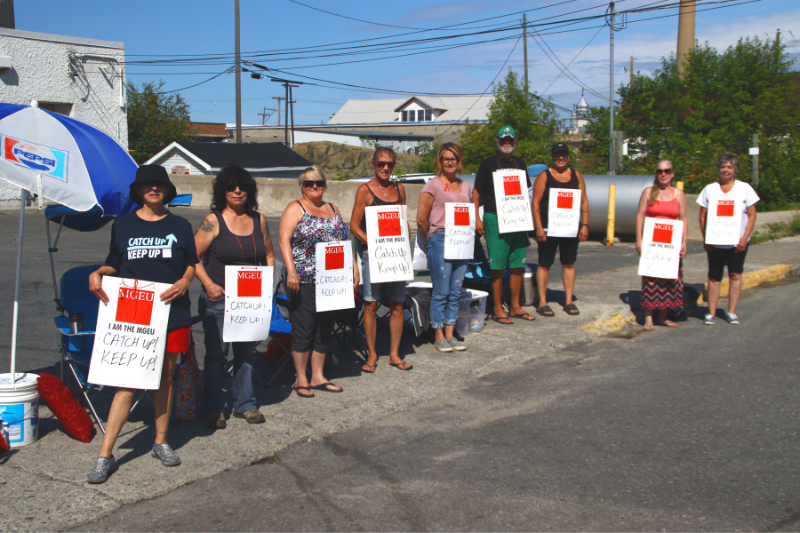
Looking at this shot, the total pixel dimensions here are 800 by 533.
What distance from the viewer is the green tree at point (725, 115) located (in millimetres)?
24562

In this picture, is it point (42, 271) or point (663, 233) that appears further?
point (42, 271)

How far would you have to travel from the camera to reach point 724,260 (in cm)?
754

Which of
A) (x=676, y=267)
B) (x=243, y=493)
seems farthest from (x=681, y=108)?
(x=243, y=493)

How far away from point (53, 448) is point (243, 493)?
1.47m

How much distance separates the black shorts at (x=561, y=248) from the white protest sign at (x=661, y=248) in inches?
30.3

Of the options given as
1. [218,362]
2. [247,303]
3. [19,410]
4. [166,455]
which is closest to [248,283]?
[247,303]

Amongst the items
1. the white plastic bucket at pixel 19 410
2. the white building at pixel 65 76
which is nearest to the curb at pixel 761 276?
the white plastic bucket at pixel 19 410

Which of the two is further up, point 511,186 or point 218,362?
point 511,186

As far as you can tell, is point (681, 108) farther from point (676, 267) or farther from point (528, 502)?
point (528, 502)

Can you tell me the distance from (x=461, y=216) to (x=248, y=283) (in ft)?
8.36

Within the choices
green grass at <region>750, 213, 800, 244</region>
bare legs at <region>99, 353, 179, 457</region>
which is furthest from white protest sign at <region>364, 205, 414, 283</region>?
green grass at <region>750, 213, 800, 244</region>

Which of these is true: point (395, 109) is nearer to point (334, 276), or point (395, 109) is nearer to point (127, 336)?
point (334, 276)

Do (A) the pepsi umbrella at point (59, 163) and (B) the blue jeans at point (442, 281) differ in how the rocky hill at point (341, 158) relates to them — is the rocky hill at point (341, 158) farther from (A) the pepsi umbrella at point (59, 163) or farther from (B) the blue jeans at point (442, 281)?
(A) the pepsi umbrella at point (59, 163)

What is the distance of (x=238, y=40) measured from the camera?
35.0 m
